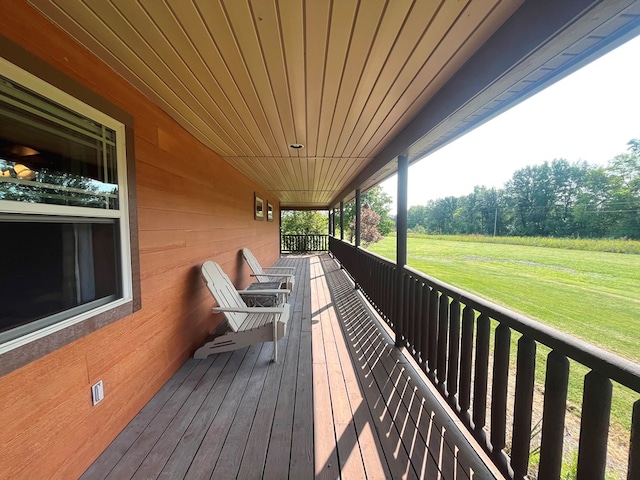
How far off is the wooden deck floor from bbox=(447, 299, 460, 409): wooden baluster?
0.21 m

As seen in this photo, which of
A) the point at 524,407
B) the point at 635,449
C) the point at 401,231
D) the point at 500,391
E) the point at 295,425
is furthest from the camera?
the point at 401,231

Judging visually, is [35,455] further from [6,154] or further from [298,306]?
[298,306]

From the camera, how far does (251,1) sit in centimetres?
116

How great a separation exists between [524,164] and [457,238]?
190 centimetres

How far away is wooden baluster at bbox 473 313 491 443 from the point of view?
158cm

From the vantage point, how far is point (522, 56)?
1189 millimetres

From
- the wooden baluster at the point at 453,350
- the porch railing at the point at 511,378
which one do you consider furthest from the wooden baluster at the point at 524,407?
the wooden baluster at the point at 453,350

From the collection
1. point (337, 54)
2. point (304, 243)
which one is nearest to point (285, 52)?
point (337, 54)

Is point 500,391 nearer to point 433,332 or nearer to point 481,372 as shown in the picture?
point 481,372

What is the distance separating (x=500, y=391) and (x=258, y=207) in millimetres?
6034

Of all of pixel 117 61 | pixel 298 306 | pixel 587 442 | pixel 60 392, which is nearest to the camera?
pixel 587 442

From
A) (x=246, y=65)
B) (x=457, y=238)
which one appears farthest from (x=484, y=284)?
(x=246, y=65)

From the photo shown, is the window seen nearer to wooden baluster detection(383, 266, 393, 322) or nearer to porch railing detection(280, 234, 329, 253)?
wooden baluster detection(383, 266, 393, 322)

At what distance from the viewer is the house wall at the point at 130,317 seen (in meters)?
1.21
